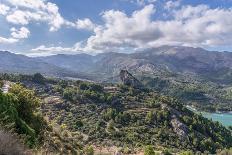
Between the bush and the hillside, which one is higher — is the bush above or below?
above

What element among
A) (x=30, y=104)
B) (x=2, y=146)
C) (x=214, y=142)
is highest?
(x=2, y=146)

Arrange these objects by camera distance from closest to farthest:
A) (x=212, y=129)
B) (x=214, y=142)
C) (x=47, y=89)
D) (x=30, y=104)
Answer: (x=30, y=104) < (x=214, y=142) < (x=212, y=129) < (x=47, y=89)

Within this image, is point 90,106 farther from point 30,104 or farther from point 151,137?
point 30,104

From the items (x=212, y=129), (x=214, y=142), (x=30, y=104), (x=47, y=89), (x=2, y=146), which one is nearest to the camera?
(x=2, y=146)

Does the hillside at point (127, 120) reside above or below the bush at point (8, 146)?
below

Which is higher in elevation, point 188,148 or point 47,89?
point 47,89

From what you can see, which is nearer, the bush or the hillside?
the bush

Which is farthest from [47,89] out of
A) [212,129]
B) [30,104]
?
[30,104]

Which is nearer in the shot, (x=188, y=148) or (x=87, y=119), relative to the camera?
(x=188, y=148)
